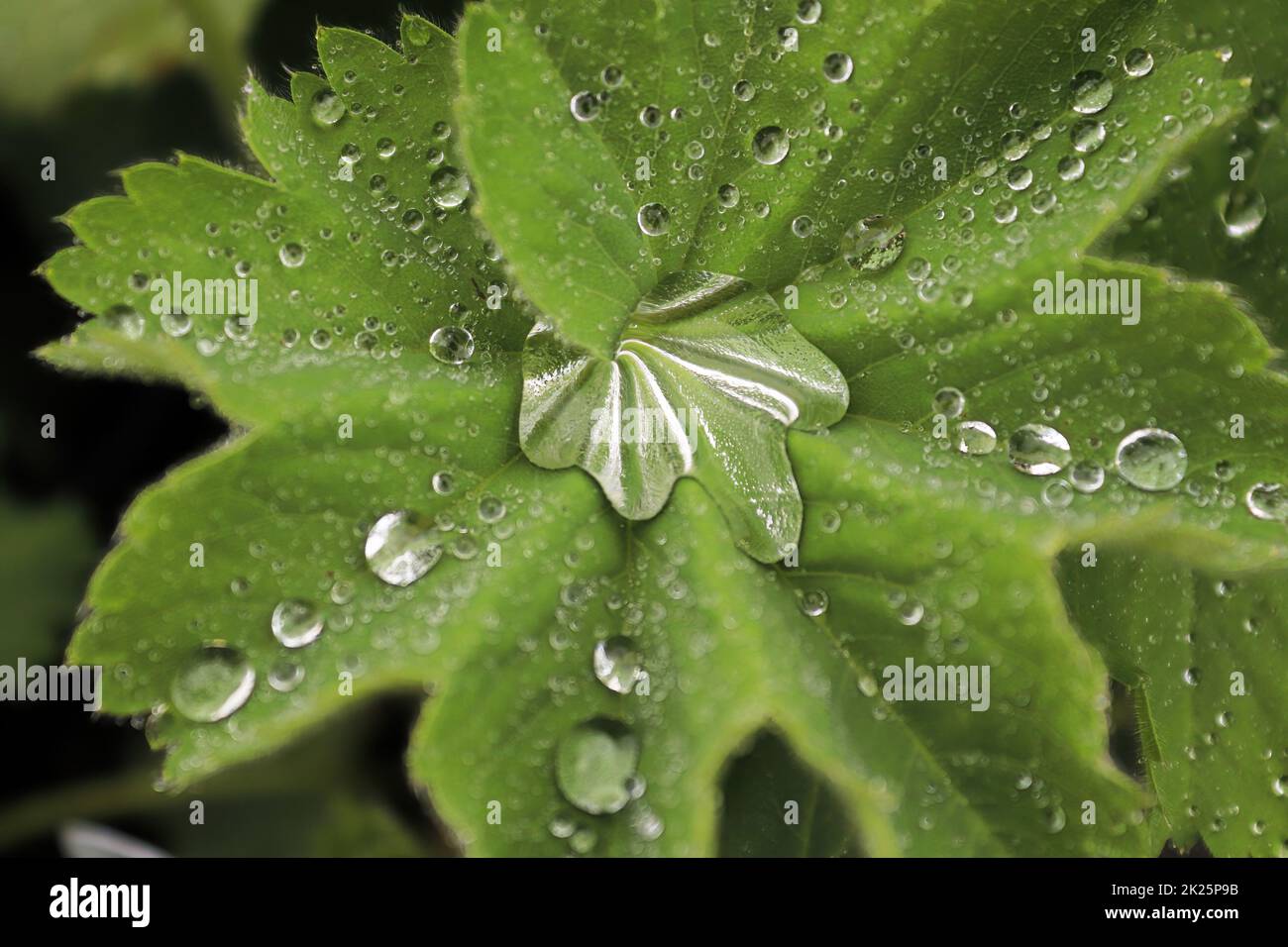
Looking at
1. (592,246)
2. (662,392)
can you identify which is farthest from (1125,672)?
(592,246)

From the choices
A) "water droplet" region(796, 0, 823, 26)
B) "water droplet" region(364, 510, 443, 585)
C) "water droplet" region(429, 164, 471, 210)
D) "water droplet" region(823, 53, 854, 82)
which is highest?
"water droplet" region(796, 0, 823, 26)

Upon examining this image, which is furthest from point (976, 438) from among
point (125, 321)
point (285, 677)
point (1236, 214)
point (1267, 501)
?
point (125, 321)

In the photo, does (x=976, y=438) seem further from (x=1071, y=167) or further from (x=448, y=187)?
(x=448, y=187)

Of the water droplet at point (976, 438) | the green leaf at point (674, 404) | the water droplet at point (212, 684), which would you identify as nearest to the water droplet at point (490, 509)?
the green leaf at point (674, 404)

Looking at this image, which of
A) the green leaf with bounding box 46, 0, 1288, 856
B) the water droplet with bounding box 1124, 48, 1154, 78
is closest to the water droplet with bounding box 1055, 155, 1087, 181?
the green leaf with bounding box 46, 0, 1288, 856

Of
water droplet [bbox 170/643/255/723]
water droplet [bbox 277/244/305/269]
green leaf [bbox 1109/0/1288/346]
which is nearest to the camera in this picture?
water droplet [bbox 170/643/255/723]

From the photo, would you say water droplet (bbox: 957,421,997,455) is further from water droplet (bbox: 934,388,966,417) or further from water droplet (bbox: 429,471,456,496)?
water droplet (bbox: 429,471,456,496)

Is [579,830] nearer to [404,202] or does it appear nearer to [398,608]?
[398,608]
